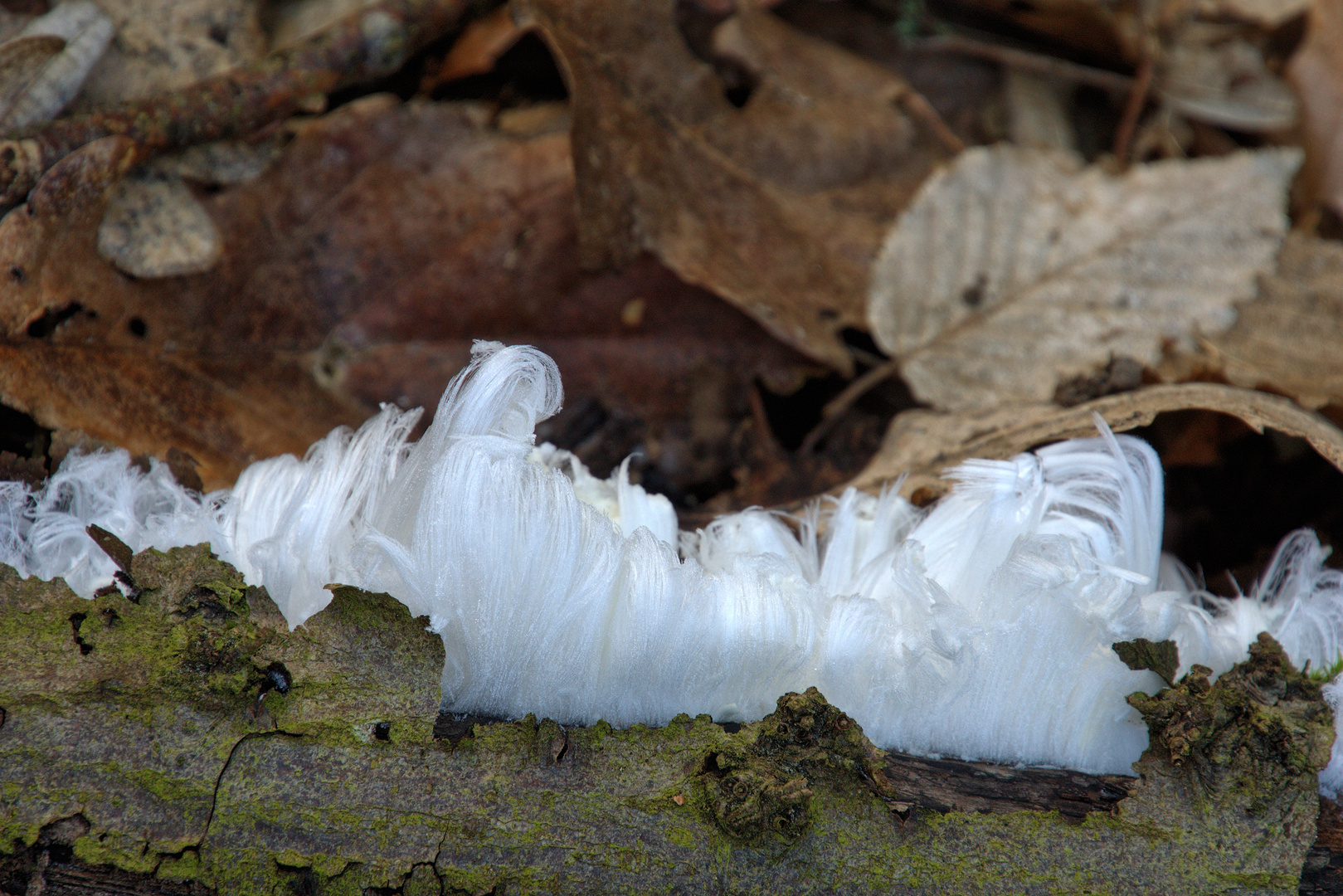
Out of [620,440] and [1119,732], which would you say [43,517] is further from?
[1119,732]

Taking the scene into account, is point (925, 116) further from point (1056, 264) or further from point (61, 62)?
point (61, 62)

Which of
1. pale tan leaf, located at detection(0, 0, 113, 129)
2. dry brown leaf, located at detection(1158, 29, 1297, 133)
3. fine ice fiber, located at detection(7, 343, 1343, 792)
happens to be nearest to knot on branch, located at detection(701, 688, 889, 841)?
fine ice fiber, located at detection(7, 343, 1343, 792)

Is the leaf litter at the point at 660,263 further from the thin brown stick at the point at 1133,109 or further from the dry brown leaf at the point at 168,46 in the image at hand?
the thin brown stick at the point at 1133,109

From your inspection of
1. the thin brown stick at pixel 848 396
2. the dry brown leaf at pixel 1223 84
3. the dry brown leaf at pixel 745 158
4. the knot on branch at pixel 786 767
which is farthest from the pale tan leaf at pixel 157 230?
the dry brown leaf at pixel 1223 84

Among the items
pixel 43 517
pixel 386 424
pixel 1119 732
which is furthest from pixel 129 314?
pixel 1119 732

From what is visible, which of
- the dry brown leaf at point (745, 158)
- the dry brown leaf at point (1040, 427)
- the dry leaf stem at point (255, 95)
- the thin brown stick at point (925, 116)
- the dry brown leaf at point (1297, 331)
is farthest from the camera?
the thin brown stick at point (925, 116)

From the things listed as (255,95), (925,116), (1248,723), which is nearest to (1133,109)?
(925,116)
